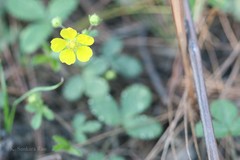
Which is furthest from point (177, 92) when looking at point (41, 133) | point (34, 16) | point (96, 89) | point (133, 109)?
point (34, 16)

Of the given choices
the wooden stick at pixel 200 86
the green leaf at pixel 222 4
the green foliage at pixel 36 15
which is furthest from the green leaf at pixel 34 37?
the green leaf at pixel 222 4

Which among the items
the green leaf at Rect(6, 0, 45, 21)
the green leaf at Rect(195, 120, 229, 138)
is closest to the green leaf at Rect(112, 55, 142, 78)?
the green leaf at Rect(6, 0, 45, 21)

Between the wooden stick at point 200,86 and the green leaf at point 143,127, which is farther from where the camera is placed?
the green leaf at point 143,127

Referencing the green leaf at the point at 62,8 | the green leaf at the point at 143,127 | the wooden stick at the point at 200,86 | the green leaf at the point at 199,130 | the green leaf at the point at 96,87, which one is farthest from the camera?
the green leaf at the point at 62,8

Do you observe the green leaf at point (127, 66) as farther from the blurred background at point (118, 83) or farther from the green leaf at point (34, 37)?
the green leaf at point (34, 37)

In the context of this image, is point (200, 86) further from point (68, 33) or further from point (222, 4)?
point (222, 4)

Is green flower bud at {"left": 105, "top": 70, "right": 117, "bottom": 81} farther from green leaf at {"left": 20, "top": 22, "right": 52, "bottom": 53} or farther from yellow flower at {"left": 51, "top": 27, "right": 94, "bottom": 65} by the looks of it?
yellow flower at {"left": 51, "top": 27, "right": 94, "bottom": 65}

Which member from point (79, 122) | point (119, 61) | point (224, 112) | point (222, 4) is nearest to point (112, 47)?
point (119, 61)

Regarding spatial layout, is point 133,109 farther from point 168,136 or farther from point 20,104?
point 20,104
